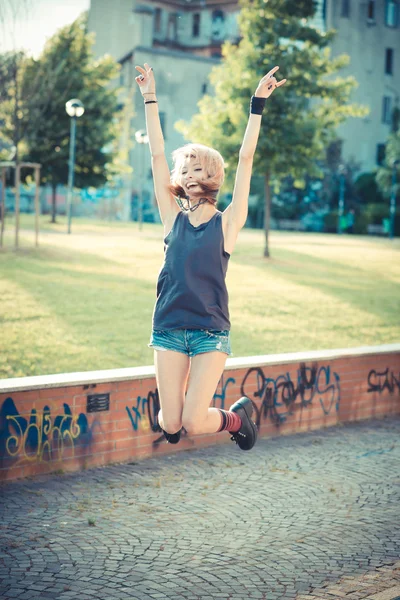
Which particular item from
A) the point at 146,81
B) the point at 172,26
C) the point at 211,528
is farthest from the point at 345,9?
the point at 211,528

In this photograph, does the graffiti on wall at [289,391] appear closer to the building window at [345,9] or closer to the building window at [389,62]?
the building window at [345,9]

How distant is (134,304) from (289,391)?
6942mm

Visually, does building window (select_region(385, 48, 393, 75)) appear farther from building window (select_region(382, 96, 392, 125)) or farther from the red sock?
Result: the red sock

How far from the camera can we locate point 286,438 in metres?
7.84

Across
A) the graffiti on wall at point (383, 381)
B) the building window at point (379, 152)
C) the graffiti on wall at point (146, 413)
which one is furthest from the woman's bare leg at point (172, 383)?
the building window at point (379, 152)

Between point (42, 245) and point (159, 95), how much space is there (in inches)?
1578

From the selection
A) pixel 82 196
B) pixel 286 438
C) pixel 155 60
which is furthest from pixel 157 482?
pixel 155 60

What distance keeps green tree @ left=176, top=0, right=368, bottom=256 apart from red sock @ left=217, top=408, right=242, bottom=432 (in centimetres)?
1920

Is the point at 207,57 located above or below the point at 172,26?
below

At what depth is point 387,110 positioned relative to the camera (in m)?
69.6

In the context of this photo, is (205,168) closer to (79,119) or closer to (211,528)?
(211,528)

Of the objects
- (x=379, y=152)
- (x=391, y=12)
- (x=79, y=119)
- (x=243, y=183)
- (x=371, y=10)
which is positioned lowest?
(x=243, y=183)

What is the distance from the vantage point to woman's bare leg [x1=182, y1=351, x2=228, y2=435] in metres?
4.62

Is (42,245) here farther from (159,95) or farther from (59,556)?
(159,95)
